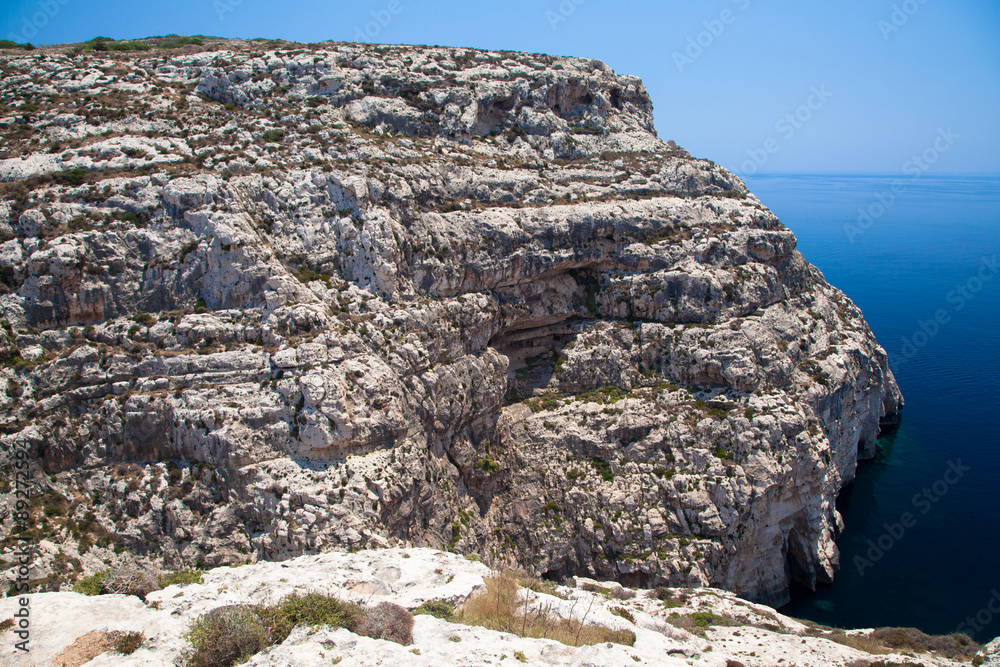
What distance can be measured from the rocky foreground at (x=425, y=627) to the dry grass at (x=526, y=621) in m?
0.39

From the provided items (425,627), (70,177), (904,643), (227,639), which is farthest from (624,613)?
(70,177)

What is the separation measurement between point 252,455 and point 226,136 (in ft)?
66.1

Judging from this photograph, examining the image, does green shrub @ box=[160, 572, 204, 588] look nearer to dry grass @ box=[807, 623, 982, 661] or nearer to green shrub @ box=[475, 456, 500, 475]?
green shrub @ box=[475, 456, 500, 475]

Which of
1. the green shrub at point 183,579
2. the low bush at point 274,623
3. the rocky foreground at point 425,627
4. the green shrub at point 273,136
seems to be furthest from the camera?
the green shrub at point 273,136

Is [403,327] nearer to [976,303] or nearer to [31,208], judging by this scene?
[31,208]

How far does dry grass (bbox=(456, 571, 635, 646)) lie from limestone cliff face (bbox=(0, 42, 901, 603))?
29.0ft

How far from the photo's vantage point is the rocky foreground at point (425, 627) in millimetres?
13805

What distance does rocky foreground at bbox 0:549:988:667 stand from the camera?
13805 millimetres

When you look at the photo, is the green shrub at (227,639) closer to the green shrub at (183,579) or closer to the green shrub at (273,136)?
the green shrub at (183,579)

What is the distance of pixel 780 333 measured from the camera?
128 ft

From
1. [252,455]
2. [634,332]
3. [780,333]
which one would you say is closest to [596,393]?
[634,332]

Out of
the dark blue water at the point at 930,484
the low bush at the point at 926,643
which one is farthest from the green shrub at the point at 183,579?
the dark blue water at the point at 930,484

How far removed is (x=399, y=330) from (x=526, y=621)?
17.7m

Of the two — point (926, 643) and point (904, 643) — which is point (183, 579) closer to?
point (904, 643)
